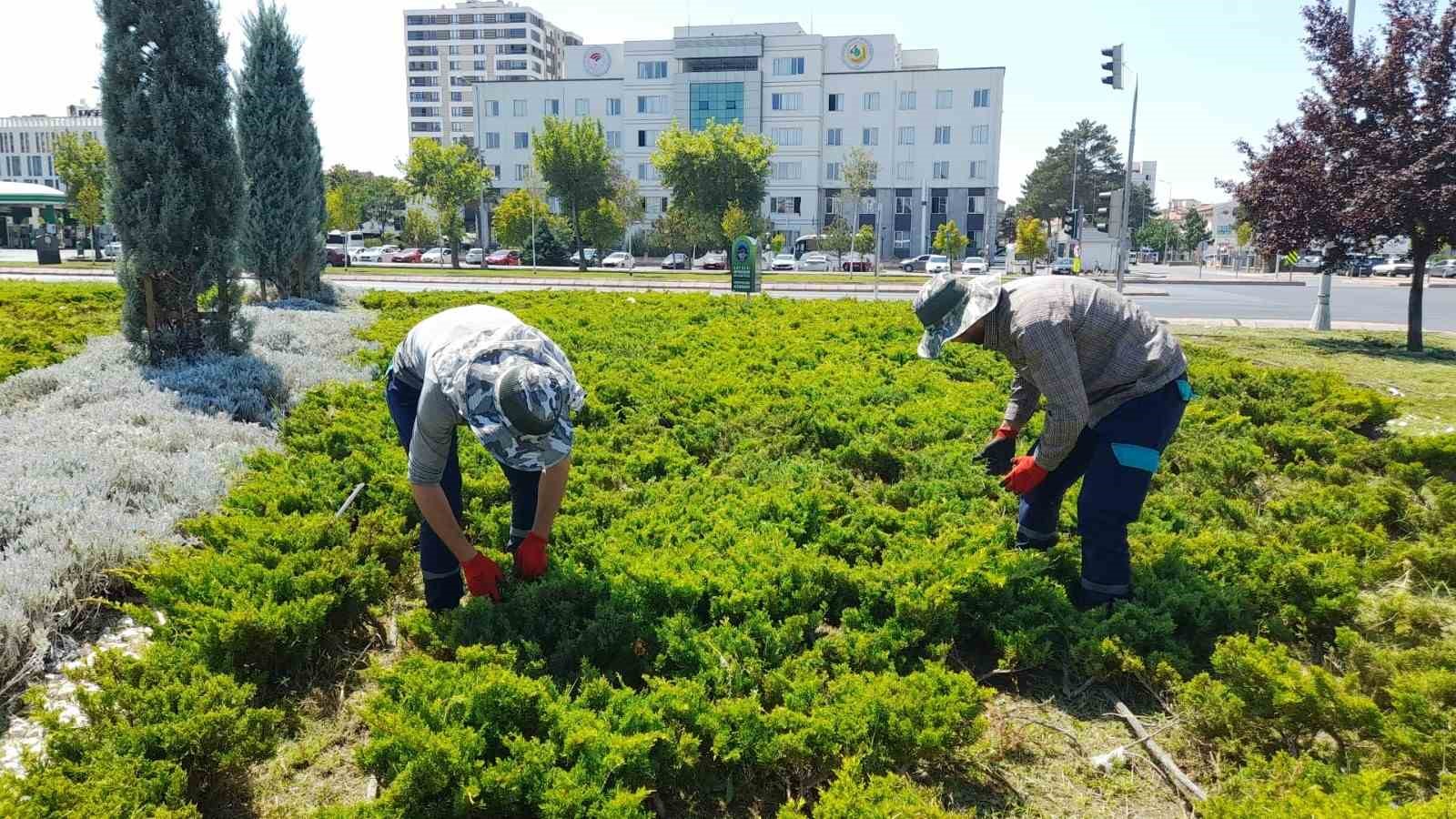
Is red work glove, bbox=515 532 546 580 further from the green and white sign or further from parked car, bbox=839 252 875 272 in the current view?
parked car, bbox=839 252 875 272

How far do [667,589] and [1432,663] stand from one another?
3123mm

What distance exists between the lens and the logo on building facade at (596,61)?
71.4m

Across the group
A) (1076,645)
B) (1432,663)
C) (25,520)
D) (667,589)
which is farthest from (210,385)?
(1432,663)

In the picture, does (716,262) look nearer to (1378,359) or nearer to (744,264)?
(744,264)

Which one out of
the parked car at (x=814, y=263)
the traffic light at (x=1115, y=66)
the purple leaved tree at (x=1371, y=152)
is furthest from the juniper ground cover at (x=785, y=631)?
the parked car at (x=814, y=263)

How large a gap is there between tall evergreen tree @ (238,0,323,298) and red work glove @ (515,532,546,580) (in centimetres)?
1153

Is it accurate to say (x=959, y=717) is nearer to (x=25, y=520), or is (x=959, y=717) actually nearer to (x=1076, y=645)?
(x=1076, y=645)

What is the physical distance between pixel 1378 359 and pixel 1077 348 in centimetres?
1002

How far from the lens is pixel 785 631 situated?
365cm

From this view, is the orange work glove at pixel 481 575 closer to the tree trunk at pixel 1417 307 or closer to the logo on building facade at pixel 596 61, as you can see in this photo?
the tree trunk at pixel 1417 307

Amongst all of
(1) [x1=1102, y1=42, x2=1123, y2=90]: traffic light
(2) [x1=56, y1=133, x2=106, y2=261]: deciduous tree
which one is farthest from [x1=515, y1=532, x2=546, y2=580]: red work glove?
(2) [x1=56, y1=133, x2=106, y2=261]: deciduous tree

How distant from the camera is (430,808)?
2691 mm

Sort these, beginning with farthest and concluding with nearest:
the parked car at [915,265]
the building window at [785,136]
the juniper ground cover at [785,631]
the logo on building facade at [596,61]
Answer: the logo on building facade at [596,61] < the building window at [785,136] < the parked car at [915,265] < the juniper ground cover at [785,631]

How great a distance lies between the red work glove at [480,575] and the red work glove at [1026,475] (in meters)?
2.34
